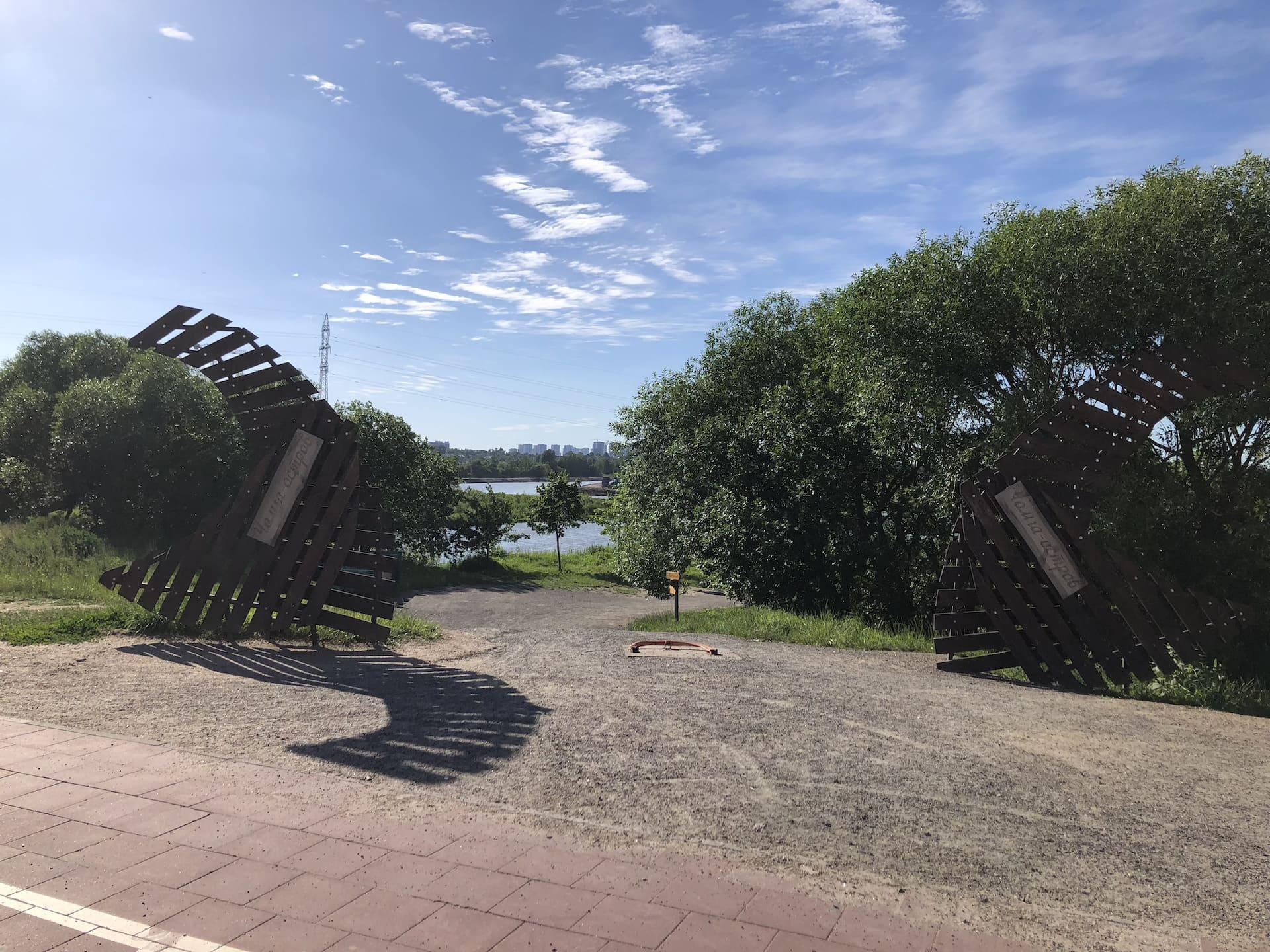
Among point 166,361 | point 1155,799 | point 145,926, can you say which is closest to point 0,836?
point 145,926

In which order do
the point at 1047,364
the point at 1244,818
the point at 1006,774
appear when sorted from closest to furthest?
the point at 1244,818, the point at 1006,774, the point at 1047,364

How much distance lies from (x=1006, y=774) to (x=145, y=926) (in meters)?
4.70

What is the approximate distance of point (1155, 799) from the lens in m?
4.93

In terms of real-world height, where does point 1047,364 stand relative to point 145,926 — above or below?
above

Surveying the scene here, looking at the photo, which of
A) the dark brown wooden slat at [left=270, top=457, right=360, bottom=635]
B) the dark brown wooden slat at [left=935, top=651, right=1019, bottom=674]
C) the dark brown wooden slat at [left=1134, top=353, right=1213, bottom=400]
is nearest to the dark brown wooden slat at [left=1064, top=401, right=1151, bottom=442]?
the dark brown wooden slat at [left=1134, top=353, right=1213, bottom=400]

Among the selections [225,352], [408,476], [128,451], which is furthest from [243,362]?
[408,476]

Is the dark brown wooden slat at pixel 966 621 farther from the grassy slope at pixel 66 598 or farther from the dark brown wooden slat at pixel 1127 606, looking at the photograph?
the grassy slope at pixel 66 598

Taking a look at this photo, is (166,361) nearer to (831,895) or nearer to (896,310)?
(896,310)

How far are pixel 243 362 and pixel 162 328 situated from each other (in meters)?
0.91

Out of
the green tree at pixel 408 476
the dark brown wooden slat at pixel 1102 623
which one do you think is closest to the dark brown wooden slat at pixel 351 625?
the dark brown wooden slat at pixel 1102 623

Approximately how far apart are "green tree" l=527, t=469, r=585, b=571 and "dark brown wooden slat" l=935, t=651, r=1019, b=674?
101ft

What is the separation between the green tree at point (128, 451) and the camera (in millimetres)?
21484

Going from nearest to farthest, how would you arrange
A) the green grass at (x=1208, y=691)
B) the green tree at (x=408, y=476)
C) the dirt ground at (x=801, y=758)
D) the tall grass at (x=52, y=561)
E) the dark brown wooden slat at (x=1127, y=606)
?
the dirt ground at (x=801, y=758)
the green grass at (x=1208, y=691)
the dark brown wooden slat at (x=1127, y=606)
the tall grass at (x=52, y=561)
the green tree at (x=408, y=476)

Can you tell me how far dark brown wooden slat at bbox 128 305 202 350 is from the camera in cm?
958
